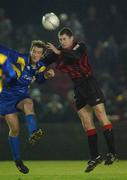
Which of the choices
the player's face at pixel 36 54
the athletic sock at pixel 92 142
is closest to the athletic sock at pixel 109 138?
the athletic sock at pixel 92 142

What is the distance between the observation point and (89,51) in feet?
58.5

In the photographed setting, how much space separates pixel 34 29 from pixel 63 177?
8.65 meters

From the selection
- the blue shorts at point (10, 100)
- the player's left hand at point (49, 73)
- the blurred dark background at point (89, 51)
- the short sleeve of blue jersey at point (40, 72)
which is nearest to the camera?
the blue shorts at point (10, 100)

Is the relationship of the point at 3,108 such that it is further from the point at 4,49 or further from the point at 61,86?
the point at 61,86

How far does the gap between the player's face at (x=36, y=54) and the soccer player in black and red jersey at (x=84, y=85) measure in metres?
0.20

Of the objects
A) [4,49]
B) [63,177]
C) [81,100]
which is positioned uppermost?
[4,49]

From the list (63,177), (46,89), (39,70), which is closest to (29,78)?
(39,70)

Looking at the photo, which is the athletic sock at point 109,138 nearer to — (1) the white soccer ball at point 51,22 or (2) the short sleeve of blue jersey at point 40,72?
(2) the short sleeve of blue jersey at point 40,72

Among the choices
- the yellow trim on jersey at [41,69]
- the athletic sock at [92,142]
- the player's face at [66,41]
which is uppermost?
the player's face at [66,41]

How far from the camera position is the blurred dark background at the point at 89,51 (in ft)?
48.9

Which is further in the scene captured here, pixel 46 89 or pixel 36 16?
pixel 36 16

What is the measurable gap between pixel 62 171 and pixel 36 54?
94.2 inches

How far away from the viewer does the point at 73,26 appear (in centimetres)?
1827

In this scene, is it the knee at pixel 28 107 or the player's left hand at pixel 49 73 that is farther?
the player's left hand at pixel 49 73
